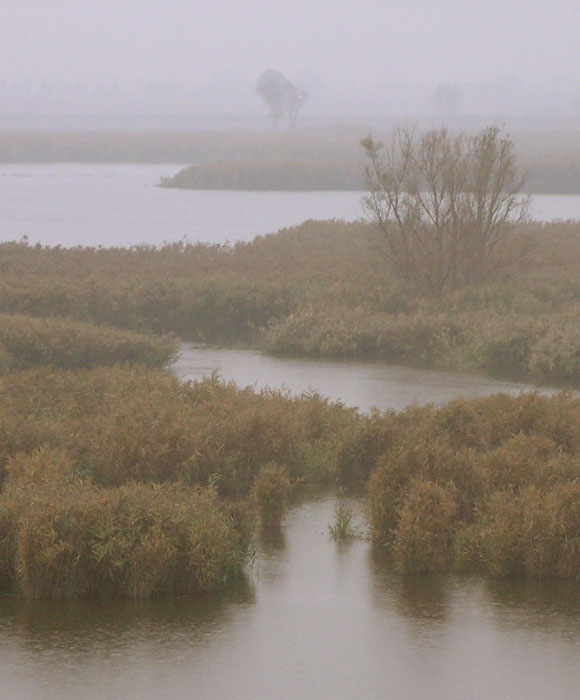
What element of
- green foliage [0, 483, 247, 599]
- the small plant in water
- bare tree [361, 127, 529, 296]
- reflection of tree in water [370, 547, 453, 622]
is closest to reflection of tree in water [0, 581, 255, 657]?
green foliage [0, 483, 247, 599]

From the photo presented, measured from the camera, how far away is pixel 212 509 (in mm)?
10164

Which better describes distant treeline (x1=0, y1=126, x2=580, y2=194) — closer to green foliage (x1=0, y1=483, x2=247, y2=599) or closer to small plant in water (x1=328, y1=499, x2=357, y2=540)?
small plant in water (x1=328, y1=499, x2=357, y2=540)

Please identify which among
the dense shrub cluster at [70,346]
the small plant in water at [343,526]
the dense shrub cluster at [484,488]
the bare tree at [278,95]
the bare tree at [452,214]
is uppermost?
the bare tree at [278,95]

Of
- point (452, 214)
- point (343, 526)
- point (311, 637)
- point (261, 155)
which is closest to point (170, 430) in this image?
point (343, 526)

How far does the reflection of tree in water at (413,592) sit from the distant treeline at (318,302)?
368 inches

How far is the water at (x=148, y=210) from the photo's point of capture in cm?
4103

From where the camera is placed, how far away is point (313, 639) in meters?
8.83

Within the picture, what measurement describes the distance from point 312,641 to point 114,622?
4.68 ft

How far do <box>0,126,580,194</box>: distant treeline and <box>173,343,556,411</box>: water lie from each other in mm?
15536

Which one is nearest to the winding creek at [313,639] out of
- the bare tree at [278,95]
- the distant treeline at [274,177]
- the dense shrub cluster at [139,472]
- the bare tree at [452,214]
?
the dense shrub cluster at [139,472]

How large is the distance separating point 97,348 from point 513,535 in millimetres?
10108

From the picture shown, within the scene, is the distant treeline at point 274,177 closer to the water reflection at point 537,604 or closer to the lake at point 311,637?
the lake at point 311,637

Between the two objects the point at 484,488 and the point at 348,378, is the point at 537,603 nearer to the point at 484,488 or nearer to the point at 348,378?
the point at 484,488

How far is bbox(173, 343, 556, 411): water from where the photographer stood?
57.8ft
